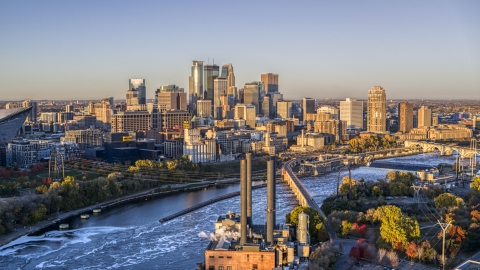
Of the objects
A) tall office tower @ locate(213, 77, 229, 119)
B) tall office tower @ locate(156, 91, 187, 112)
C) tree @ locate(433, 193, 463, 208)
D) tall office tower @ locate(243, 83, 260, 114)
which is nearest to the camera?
tree @ locate(433, 193, 463, 208)

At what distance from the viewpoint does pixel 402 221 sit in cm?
1130

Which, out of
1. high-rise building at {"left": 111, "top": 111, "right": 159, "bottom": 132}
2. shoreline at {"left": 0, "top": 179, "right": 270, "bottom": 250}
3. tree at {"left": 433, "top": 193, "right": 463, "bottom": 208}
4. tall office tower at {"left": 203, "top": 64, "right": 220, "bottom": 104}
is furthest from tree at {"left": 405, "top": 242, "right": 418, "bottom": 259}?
tall office tower at {"left": 203, "top": 64, "right": 220, "bottom": 104}

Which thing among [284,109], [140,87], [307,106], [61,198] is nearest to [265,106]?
[284,109]

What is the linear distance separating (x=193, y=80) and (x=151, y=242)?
46853 millimetres

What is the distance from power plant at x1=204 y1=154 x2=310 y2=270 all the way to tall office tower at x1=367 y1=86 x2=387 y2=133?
110 feet

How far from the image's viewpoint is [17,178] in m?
18.4

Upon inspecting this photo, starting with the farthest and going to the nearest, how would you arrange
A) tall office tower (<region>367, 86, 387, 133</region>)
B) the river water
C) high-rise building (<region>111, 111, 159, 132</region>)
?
tall office tower (<region>367, 86, 387, 133</region>) < high-rise building (<region>111, 111, 159, 132</region>) < the river water

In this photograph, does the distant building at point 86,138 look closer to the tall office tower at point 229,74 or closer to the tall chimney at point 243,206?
the tall chimney at point 243,206

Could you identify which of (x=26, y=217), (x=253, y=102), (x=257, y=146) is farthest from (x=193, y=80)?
(x=26, y=217)

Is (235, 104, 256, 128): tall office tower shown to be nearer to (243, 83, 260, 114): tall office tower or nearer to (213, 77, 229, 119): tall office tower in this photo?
(213, 77, 229, 119): tall office tower

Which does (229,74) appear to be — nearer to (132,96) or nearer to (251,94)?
(251,94)

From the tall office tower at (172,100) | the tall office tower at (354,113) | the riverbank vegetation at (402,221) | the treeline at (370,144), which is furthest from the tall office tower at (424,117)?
the riverbank vegetation at (402,221)

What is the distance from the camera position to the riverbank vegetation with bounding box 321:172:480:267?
1058cm

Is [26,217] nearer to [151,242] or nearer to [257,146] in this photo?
[151,242]
